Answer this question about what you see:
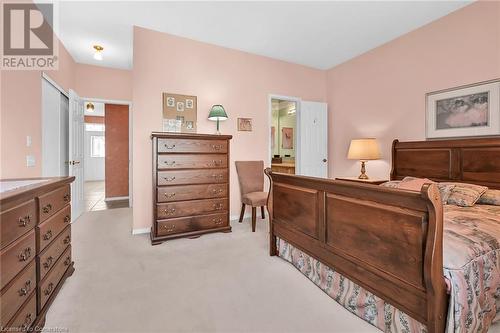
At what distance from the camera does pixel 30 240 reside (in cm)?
142

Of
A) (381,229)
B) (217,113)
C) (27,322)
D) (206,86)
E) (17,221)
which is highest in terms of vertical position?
(206,86)

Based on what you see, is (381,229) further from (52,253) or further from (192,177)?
(192,177)

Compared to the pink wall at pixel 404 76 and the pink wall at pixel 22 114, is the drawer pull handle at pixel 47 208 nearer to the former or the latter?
the pink wall at pixel 22 114

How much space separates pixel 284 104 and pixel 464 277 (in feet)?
20.2

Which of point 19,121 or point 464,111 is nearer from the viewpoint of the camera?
point 19,121

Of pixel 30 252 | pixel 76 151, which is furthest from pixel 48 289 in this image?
pixel 76 151

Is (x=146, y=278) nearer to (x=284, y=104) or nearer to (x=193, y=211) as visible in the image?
(x=193, y=211)

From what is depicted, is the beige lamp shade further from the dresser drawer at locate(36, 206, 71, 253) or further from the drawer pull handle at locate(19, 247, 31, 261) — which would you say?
the drawer pull handle at locate(19, 247, 31, 261)

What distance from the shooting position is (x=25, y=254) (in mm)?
1356

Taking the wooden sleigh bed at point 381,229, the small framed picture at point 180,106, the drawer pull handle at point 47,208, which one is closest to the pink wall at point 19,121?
the drawer pull handle at point 47,208

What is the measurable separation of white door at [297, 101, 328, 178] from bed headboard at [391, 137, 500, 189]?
1.54 meters

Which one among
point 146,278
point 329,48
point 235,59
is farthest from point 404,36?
point 146,278

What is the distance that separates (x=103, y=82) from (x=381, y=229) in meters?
5.32

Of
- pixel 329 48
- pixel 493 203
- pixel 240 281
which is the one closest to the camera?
pixel 240 281
